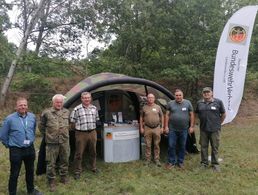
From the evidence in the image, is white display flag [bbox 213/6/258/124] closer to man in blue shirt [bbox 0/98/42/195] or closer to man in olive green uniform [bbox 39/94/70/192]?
man in olive green uniform [bbox 39/94/70/192]

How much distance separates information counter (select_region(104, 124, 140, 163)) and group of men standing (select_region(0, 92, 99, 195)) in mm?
641

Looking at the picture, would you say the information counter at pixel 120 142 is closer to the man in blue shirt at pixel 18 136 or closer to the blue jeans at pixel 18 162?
the blue jeans at pixel 18 162

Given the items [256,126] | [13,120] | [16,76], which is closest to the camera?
[13,120]

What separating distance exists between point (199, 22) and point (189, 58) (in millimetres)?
1605

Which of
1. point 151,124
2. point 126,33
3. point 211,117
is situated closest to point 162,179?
point 151,124

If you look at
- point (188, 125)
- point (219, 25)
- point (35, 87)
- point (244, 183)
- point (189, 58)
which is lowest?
point (244, 183)

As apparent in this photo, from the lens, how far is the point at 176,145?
7.26 metres

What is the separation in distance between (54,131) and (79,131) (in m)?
0.69

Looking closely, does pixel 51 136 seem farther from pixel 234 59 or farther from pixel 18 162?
pixel 234 59

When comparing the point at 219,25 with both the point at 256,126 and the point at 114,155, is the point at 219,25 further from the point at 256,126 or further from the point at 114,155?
the point at 114,155

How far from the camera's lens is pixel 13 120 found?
16.8ft

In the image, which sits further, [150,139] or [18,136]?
[150,139]

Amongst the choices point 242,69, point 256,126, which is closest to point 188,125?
point 242,69

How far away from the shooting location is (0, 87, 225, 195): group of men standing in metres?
5.17
